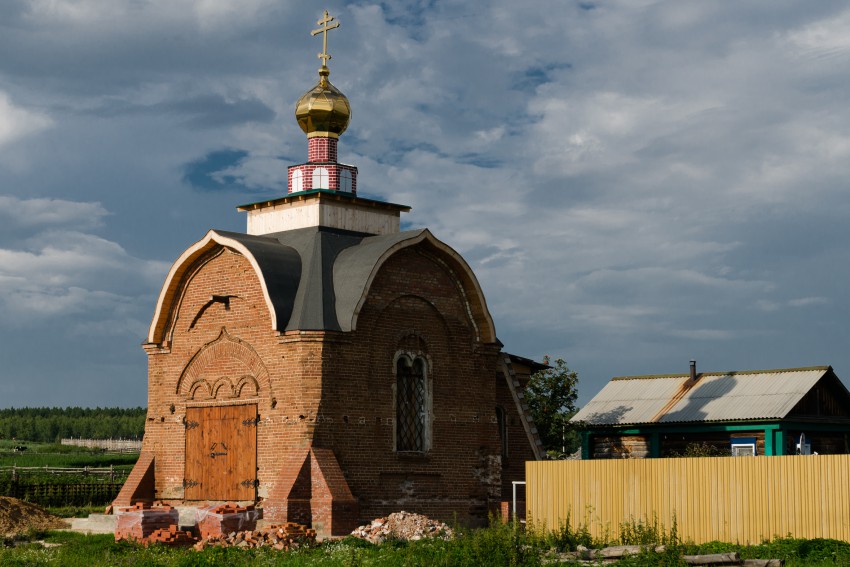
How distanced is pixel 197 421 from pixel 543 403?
465 inches

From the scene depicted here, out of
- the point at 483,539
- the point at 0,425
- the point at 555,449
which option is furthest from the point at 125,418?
the point at 483,539

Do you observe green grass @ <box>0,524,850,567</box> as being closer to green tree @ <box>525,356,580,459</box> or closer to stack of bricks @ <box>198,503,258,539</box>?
stack of bricks @ <box>198,503,258,539</box>

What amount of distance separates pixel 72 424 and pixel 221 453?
108 m

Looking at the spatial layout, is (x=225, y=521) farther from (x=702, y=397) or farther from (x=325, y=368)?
(x=702, y=397)

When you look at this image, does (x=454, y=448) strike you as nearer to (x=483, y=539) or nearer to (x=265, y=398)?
(x=265, y=398)

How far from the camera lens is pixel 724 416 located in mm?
32156

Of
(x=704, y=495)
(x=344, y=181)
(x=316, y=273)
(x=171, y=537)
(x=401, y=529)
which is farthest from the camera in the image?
(x=344, y=181)

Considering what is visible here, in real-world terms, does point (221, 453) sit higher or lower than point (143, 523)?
higher

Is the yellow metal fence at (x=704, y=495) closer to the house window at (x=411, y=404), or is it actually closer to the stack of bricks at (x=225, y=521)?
the house window at (x=411, y=404)

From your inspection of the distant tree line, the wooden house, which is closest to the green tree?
the wooden house

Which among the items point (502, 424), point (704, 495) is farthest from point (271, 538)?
point (502, 424)

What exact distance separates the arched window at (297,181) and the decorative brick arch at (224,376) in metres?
3.81

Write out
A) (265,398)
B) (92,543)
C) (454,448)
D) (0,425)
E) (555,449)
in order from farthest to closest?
(0,425)
(555,449)
(454,448)
(265,398)
(92,543)

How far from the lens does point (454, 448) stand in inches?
1026
